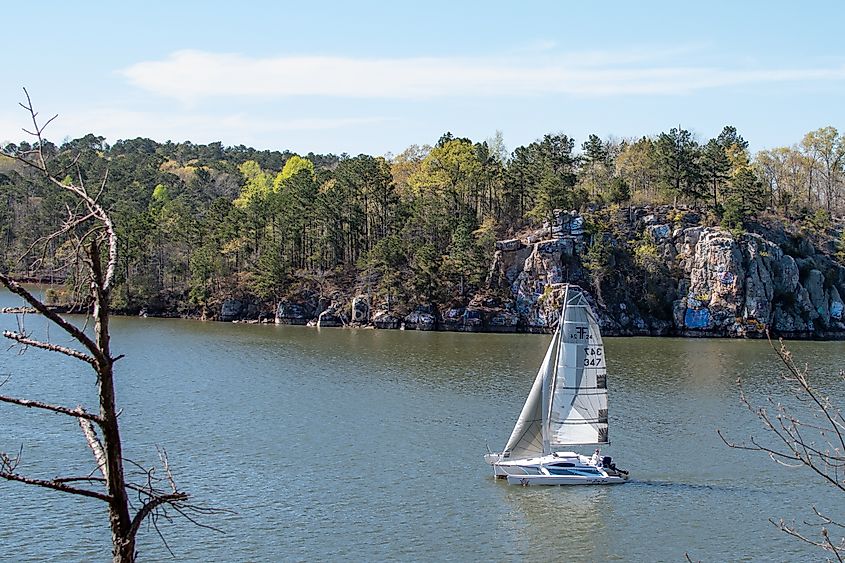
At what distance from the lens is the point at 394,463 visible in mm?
41156

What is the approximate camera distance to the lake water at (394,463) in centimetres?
3145

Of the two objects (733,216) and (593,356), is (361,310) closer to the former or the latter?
(733,216)

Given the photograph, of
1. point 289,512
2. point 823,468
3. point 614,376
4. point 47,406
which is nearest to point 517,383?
point 614,376

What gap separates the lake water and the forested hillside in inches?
1146

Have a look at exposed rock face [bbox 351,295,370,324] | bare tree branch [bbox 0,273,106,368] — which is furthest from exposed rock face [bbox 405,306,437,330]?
bare tree branch [bbox 0,273,106,368]

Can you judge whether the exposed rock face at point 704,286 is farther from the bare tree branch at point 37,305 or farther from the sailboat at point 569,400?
the bare tree branch at point 37,305

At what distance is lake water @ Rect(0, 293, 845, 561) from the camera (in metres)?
31.5

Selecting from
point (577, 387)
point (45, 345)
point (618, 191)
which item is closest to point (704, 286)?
point (618, 191)

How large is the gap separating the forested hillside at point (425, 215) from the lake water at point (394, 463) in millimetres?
29110

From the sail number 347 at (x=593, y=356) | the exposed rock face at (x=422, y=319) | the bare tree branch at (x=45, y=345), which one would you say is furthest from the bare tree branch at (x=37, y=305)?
the exposed rock face at (x=422, y=319)

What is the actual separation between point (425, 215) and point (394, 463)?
69.6 meters

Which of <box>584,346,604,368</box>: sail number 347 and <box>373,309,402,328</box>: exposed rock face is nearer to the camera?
<box>584,346,604,368</box>: sail number 347

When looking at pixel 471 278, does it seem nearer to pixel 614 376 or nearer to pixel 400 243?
pixel 400 243

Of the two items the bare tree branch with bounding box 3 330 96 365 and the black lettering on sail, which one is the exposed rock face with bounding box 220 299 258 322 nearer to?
the black lettering on sail
